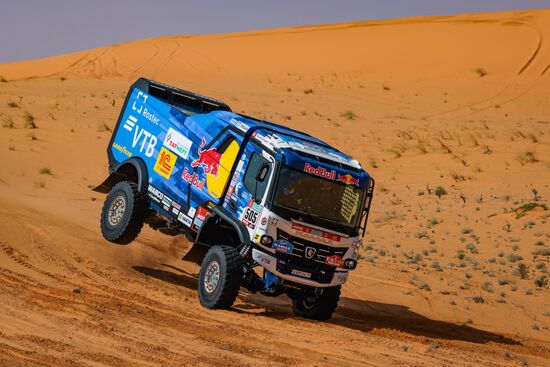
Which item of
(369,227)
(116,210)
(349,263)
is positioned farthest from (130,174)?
(369,227)

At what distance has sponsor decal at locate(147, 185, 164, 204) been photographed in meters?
14.9

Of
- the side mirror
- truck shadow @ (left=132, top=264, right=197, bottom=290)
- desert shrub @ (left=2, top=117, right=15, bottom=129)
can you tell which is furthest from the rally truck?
desert shrub @ (left=2, top=117, right=15, bottom=129)

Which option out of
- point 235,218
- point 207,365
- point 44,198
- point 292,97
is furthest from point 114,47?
point 207,365

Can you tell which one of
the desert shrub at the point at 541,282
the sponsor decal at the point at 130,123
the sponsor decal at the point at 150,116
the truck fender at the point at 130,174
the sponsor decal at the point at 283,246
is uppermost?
the sponsor decal at the point at 150,116

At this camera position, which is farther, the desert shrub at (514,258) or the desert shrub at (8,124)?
the desert shrub at (8,124)

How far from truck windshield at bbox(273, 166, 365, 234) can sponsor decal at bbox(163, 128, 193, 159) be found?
2145 mm

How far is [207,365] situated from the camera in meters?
9.31

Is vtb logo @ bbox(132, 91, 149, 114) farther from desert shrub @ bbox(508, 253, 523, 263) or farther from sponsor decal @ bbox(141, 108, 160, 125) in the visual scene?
desert shrub @ bbox(508, 253, 523, 263)

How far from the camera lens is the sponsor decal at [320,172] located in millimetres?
13078

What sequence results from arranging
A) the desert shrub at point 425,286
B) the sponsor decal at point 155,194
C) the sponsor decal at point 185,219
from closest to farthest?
the sponsor decal at point 185,219 < the sponsor decal at point 155,194 < the desert shrub at point 425,286

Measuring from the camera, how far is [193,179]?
1421cm

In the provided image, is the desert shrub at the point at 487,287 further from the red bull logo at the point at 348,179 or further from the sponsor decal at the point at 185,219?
the sponsor decal at the point at 185,219

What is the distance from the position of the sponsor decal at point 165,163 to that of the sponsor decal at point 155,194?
0.91ft

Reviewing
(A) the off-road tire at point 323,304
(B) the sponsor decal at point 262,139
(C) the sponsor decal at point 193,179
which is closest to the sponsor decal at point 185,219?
(C) the sponsor decal at point 193,179
